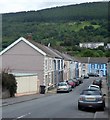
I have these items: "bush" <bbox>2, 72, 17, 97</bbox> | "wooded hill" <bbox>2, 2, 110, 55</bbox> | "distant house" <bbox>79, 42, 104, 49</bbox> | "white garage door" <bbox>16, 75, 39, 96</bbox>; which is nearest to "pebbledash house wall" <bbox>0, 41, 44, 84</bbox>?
"white garage door" <bbox>16, 75, 39, 96</bbox>

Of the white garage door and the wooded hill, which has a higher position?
the wooded hill

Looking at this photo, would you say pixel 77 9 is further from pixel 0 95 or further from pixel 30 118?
pixel 30 118

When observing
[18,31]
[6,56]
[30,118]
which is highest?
[18,31]

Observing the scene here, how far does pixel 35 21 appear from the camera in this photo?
115750 millimetres

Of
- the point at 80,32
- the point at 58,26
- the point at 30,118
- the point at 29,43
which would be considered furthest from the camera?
the point at 80,32

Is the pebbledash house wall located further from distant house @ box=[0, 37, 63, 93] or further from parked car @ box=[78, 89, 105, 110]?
parked car @ box=[78, 89, 105, 110]

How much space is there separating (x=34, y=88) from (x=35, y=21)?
7283 cm

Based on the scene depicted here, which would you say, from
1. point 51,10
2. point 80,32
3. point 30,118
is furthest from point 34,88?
point 80,32

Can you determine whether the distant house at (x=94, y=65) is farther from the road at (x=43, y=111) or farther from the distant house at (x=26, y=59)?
the road at (x=43, y=111)

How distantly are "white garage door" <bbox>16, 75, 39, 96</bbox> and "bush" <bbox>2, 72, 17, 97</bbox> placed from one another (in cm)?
233

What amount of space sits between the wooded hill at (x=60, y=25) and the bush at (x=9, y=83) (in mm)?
28798

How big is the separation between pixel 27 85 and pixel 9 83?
722 centimetres

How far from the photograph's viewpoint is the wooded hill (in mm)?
84306

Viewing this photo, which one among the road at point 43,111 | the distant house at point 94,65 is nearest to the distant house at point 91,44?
the distant house at point 94,65
